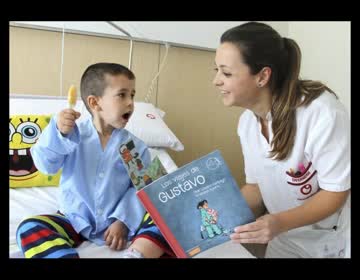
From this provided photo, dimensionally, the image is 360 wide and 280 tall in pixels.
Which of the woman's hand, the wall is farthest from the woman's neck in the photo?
the woman's hand

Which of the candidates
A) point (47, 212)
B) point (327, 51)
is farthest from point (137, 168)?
point (327, 51)

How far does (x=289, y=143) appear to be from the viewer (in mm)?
670

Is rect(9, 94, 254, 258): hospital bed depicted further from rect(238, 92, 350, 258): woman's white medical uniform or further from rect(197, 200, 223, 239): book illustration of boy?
rect(238, 92, 350, 258): woman's white medical uniform

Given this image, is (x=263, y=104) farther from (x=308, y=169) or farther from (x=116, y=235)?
(x=116, y=235)

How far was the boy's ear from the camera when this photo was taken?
0.58 metres

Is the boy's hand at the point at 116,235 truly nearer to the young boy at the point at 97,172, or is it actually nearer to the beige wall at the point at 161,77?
the young boy at the point at 97,172

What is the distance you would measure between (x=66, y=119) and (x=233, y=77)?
289mm

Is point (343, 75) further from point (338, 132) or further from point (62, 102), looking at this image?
point (62, 102)

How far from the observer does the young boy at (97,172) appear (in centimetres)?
55

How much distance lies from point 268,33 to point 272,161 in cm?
26

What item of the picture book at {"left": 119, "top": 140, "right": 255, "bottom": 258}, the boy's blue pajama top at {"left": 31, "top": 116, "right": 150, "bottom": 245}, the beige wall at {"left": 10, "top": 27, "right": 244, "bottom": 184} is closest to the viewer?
the picture book at {"left": 119, "top": 140, "right": 255, "bottom": 258}

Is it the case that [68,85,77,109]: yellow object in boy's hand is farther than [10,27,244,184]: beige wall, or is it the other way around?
[10,27,244,184]: beige wall
